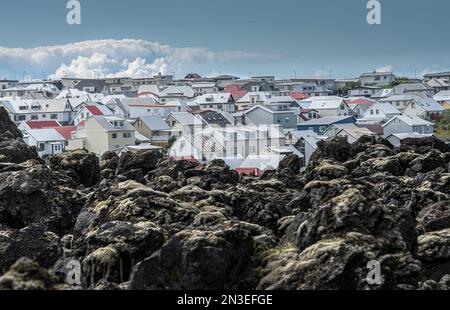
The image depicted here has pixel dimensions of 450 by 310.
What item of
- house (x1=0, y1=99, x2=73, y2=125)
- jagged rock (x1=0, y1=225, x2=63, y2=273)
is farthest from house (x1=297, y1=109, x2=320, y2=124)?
jagged rock (x1=0, y1=225, x2=63, y2=273)

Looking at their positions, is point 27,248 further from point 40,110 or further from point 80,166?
point 40,110

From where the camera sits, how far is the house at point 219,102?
151125 mm

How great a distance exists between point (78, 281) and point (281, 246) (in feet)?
19.1

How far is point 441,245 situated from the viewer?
79.4ft

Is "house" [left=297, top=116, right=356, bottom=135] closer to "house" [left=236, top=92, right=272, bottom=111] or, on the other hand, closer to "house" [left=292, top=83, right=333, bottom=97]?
"house" [left=236, top=92, right=272, bottom=111]

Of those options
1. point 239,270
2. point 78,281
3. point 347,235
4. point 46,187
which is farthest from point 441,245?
point 46,187

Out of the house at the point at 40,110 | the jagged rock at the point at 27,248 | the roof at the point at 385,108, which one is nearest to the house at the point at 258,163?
the jagged rock at the point at 27,248

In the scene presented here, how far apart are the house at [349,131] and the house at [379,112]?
74.8 ft

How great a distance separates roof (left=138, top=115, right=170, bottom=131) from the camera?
372 ft

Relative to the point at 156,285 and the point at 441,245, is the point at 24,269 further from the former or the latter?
the point at 441,245

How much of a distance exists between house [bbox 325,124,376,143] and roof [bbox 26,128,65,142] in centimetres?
3623

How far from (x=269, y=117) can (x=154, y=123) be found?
61.8 ft

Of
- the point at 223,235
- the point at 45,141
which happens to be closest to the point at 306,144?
the point at 45,141
